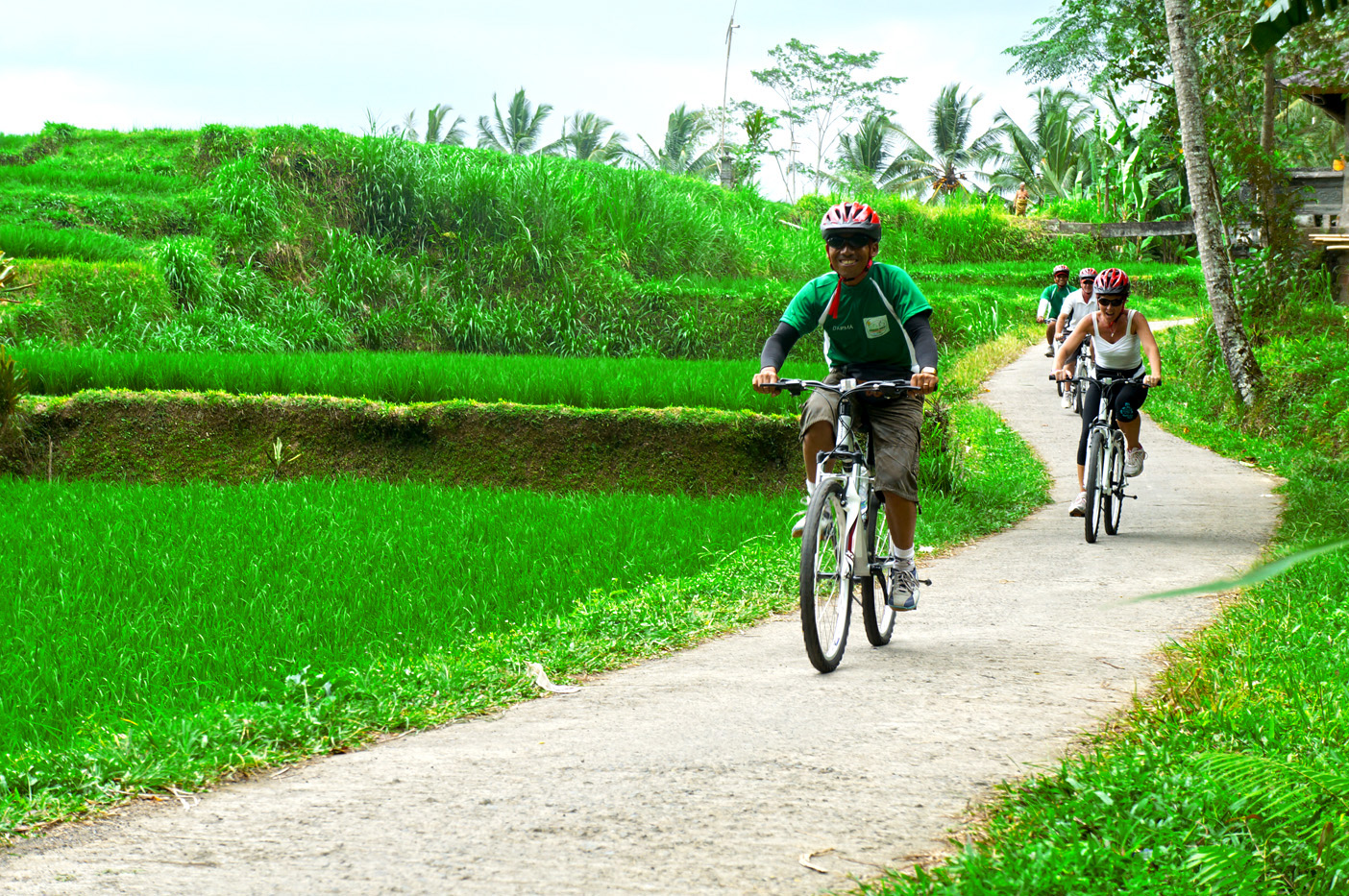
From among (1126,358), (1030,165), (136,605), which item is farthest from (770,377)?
(1030,165)

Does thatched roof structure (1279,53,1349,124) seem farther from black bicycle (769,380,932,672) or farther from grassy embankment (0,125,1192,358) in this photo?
black bicycle (769,380,932,672)

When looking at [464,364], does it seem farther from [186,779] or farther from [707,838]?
[707,838]

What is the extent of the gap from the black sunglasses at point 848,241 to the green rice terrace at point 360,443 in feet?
6.11

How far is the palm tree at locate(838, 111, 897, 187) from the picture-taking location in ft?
157

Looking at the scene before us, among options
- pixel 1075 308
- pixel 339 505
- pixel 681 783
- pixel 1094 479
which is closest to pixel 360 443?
pixel 339 505

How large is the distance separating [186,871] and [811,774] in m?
1.63

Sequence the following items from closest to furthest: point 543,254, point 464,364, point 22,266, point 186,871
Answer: point 186,871 < point 464,364 < point 22,266 < point 543,254

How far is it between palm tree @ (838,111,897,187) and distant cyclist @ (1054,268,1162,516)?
133ft

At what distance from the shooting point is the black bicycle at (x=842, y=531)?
429 centimetres

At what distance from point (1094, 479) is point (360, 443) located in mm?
5913

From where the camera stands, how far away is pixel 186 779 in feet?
10.9

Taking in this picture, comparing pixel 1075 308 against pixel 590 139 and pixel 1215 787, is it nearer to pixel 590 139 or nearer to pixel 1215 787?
pixel 1215 787

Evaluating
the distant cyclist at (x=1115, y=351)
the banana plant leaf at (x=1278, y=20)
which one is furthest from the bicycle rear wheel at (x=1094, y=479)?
the banana plant leaf at (x=1278, y=20)

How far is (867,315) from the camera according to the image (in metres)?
4.82
